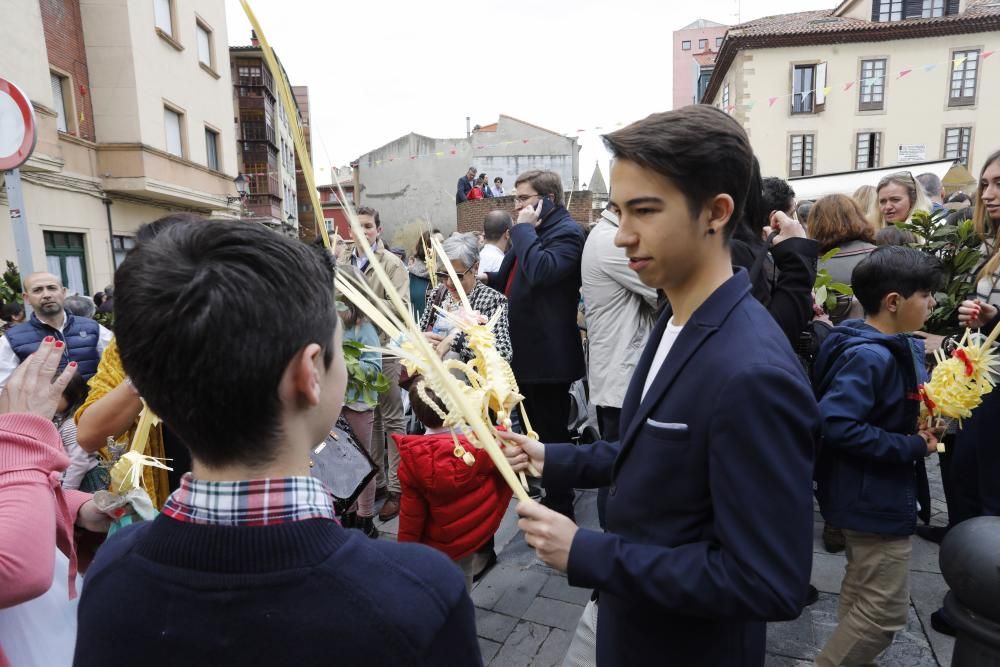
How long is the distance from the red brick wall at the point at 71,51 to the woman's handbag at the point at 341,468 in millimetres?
16366

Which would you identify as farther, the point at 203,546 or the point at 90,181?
the point at 90,181

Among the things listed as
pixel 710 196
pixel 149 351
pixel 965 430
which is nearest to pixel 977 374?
pixel 965 430

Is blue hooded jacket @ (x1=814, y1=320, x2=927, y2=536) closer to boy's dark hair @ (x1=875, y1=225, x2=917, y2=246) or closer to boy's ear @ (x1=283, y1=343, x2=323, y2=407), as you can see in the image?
boy's dark hair @ (x1=875, y1=225, x2=917, y2=246)

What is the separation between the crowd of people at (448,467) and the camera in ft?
2.81

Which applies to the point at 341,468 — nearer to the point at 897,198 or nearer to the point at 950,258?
the point at 950,258

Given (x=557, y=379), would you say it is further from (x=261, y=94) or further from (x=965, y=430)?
(x=261, y=94)

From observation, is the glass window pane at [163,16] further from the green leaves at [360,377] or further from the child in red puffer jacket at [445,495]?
the child in red puffer jacket at [445,495]

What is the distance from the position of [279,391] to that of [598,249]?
2.60 meters

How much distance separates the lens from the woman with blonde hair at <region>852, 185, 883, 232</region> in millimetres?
4980

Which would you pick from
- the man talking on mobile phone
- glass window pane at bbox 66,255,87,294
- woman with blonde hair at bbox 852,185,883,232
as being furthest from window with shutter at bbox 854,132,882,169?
glass window pane at bbox 66,255,87,294

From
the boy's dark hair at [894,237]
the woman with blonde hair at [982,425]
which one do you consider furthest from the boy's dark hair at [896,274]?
the boy's dark hair at [894,237]

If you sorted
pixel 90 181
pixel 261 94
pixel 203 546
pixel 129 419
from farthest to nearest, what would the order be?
1. pixel 261 94
2. pixel 90 181
3. pixel 129 419
4. pixel 203 546

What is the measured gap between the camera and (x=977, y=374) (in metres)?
2.56

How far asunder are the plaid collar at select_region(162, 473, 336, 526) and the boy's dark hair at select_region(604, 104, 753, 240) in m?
1.04
